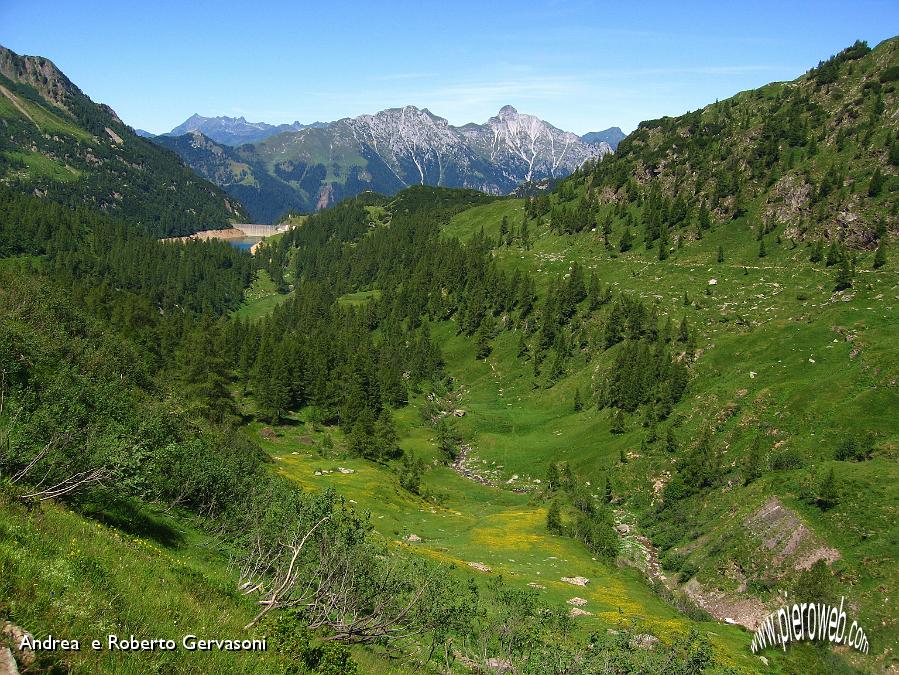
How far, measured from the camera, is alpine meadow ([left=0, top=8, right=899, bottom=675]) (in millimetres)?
20078

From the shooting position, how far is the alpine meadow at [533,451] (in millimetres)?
20078

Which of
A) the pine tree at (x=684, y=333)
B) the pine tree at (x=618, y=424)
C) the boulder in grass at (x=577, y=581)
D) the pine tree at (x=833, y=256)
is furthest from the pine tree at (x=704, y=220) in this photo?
the boulder in grass at (x=577, y=581)

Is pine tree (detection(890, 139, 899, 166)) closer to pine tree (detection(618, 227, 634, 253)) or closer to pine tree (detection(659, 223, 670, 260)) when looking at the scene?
pine tree (detection(659, 223, 670, 260))

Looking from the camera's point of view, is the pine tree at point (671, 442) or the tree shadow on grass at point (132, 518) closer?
the tree shadow on grass at point (132, 518)

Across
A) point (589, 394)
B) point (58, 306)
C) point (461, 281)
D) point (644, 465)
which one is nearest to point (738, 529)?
point (644, 465)

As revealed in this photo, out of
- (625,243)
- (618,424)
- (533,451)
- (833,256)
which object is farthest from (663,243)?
(533,451)

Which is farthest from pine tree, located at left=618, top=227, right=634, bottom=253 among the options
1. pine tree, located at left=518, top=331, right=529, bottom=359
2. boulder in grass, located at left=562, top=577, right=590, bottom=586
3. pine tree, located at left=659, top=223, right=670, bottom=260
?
boulder in grass, located at left=562, top=577, right=590, bottom=586

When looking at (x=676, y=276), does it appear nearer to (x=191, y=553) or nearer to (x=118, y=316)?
(x=191, y=553)

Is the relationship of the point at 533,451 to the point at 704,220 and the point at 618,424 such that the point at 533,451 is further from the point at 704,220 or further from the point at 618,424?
the point at 704,220

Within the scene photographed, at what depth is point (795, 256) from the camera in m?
123

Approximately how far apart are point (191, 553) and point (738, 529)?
197 feet

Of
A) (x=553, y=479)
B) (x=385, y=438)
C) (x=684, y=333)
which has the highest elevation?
(x=684, y=333)

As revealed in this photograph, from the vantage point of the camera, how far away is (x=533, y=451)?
106625mm

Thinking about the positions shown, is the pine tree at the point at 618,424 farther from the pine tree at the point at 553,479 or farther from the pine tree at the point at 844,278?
the pine tree at the point at 844,278
